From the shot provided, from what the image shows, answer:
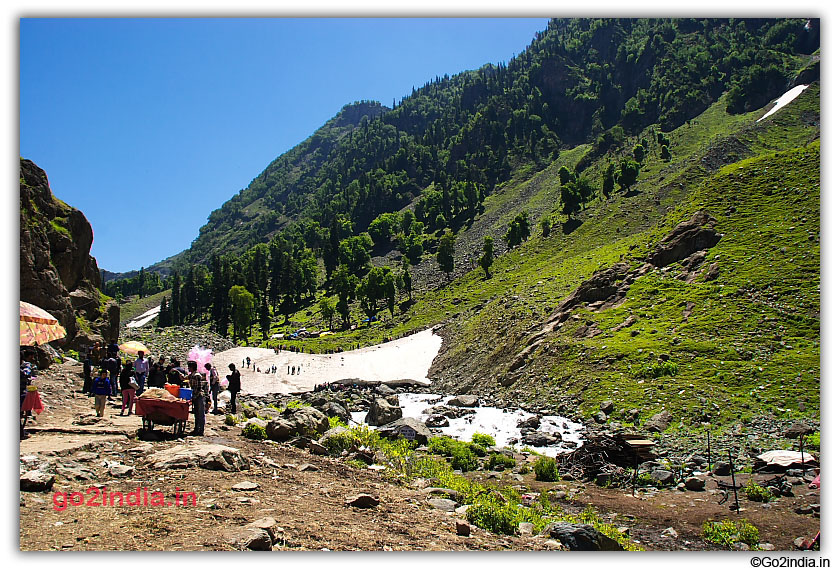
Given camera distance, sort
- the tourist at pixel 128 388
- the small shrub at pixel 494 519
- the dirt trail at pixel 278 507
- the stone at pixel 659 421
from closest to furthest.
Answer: the dirt trail at pixel 278 507
the small shrub at pixel 494 519
the tourist at pixel 128 388
the stone at pixel 659 421

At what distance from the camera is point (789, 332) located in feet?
83.8

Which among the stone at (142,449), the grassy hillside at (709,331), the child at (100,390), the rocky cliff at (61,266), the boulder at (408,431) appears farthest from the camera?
the boulder at (408,431)

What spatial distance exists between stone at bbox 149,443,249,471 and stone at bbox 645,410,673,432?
18.1 metres

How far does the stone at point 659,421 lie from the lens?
22922 mm

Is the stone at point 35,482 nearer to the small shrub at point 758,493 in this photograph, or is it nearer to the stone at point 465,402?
the small shrub at point 758,493

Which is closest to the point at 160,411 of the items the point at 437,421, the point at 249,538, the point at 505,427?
the point at 249,538

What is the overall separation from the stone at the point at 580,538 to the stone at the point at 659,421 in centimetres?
1401

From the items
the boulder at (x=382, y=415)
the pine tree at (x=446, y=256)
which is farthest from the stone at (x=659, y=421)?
the pine tree at (x=446, y=256)

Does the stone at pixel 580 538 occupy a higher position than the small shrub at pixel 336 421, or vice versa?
the stone at pixel 580 538

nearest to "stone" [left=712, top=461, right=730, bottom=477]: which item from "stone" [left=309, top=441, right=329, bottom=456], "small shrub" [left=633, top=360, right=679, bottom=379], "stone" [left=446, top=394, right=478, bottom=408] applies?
"small shrub" [left=633, top=360, right=679, bottom=379]

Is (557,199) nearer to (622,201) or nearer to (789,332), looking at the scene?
(622,201)

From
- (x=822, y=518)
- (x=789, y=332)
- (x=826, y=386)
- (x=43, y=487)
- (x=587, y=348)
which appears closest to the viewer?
(x=43, y=487)

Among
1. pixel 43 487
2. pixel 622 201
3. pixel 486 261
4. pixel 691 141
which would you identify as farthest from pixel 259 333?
pixel 691 141

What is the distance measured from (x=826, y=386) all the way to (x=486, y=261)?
102 m
